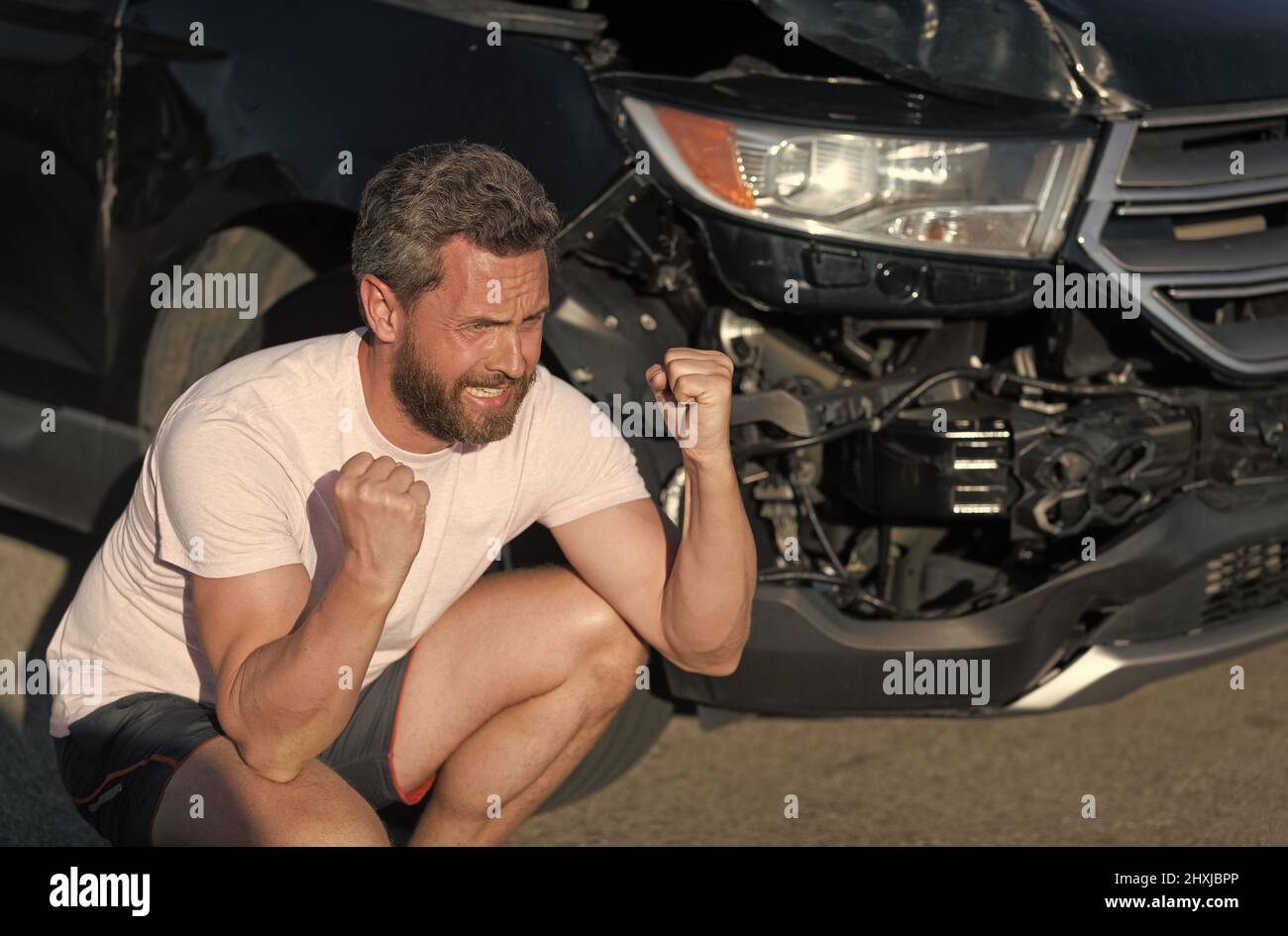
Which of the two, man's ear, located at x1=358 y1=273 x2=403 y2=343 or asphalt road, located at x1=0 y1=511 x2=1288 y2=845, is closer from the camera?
man's ear, located at x1=358 y1=273 x2=403 y2=343

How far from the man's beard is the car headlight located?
596mm

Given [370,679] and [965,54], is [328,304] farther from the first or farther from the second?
[965,54]

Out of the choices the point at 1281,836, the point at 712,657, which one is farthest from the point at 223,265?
the point at 1281,836

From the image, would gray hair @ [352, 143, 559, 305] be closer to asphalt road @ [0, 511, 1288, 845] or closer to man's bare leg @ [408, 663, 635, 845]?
man's bare leg @ [408, 663, 635, 845]

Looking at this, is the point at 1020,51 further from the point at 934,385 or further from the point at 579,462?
the point at 579,462

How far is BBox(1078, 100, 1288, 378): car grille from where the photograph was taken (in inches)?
131

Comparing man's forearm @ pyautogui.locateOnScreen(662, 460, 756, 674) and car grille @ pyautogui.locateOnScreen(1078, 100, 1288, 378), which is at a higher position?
car grille @ pyautogui.locateOnScreen(1078, 100, 1288, 378)

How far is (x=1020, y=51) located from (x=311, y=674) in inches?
66.3

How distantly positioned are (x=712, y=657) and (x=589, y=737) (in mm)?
306

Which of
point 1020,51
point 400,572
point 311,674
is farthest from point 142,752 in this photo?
point 1020,51

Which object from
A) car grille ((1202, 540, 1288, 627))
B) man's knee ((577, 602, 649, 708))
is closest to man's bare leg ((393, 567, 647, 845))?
man's knee ((577, 602, 649, 708))

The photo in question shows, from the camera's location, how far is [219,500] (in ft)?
9.43

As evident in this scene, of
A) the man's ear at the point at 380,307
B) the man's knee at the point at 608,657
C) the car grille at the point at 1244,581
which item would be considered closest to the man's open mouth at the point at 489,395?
the man's ear at the point at 380,307

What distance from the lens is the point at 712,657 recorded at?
3326 millimetres
